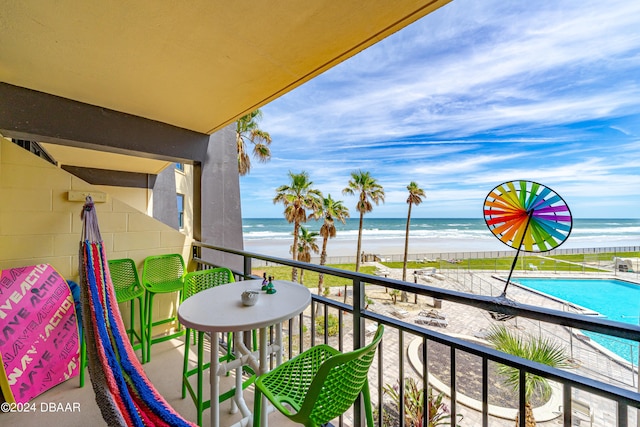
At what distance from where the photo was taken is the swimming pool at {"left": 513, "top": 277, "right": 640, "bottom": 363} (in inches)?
379

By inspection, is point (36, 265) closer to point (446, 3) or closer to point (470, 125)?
point (446, 3)

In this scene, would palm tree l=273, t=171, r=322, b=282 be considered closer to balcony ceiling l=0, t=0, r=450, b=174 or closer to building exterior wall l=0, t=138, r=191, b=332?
building exterior wall l=0, t=138, r=191, b=332

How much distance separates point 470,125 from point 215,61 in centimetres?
2803

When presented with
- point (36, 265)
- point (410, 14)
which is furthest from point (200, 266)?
point (410, 14)

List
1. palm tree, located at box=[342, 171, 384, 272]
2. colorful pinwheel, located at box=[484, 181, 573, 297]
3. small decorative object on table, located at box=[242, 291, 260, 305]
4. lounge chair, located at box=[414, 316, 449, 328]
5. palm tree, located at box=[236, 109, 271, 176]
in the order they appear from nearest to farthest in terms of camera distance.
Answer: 1. colorful pinwheel, located at box=[484, 181, 573, 297]
2. small decorative object on table, located at box=[242, 291, 260, 305]
3. lounge chair, located at box=[414, 316, 449, 328]
4. palm tree, located at box=[236, 109, 271, 176]
5. palm tree, located at box=[342, 171, 384, 272]

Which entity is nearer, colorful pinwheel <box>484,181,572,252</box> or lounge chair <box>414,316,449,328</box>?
colorful pinwheel <box>484,181,572,252</box>

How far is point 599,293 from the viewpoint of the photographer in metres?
11.1

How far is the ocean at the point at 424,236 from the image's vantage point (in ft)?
62.1

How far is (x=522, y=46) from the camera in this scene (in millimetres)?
9922

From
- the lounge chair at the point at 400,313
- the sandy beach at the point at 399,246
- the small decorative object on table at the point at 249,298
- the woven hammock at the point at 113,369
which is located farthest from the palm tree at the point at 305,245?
the small decorative object on table at the point at 249,298

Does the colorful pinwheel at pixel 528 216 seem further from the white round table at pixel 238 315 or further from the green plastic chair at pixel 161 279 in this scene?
the green plastic chair at pixel 161 279

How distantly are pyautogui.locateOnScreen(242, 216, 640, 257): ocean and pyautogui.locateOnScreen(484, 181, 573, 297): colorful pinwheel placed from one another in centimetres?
1573

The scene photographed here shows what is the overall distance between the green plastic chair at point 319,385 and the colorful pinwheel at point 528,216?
2.06 feet

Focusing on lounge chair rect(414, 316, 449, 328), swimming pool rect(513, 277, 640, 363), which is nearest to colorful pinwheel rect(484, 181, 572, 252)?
lounge chair rect(414, 316, 449, 328)
